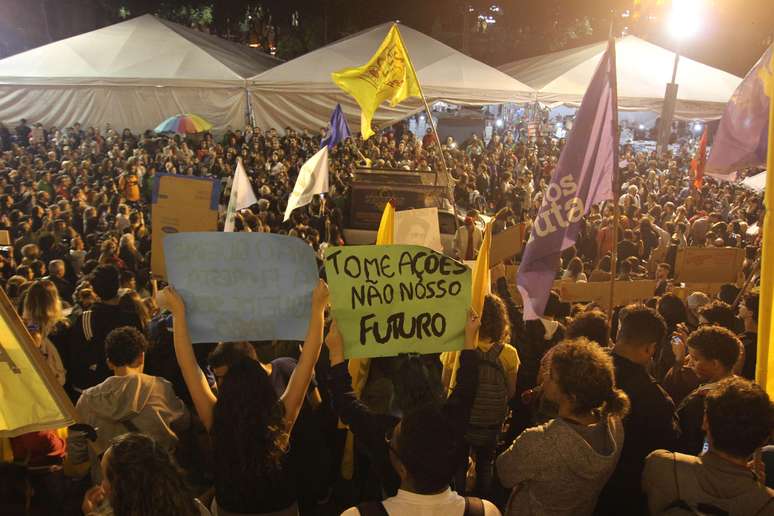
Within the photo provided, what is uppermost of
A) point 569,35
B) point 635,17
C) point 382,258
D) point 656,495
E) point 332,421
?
point 569,35

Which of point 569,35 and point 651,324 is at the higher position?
point 569,35

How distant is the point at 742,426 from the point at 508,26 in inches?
1727

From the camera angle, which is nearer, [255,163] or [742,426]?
[742,426]

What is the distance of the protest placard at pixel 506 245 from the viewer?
24.0 ft

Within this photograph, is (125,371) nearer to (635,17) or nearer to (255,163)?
(255,163)

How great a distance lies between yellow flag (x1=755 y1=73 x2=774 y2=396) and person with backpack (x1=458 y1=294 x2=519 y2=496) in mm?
1252

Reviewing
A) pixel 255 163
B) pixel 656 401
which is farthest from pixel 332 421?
pixel 255 163

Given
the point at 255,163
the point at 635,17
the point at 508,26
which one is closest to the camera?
the point at 255,163

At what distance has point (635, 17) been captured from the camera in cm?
2134

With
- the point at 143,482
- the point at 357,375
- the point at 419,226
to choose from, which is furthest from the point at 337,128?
the point at 143,482

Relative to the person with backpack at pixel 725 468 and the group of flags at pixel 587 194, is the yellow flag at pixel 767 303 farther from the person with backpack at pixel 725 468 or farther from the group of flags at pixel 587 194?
the person with backpack at pixel 725 468

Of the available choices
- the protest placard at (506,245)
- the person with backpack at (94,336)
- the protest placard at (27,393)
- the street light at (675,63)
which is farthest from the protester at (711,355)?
the street light at (675,63)

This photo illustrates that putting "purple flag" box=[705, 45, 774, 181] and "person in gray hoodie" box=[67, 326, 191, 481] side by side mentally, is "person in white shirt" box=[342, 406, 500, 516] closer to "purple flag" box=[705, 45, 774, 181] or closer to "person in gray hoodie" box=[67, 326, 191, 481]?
"person in gray hoodie" box=[67, 326, 191, 481]

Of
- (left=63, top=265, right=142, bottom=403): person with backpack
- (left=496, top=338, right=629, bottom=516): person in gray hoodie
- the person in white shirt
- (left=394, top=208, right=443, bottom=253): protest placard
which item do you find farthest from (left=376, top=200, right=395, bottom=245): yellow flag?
the person in white shirt
